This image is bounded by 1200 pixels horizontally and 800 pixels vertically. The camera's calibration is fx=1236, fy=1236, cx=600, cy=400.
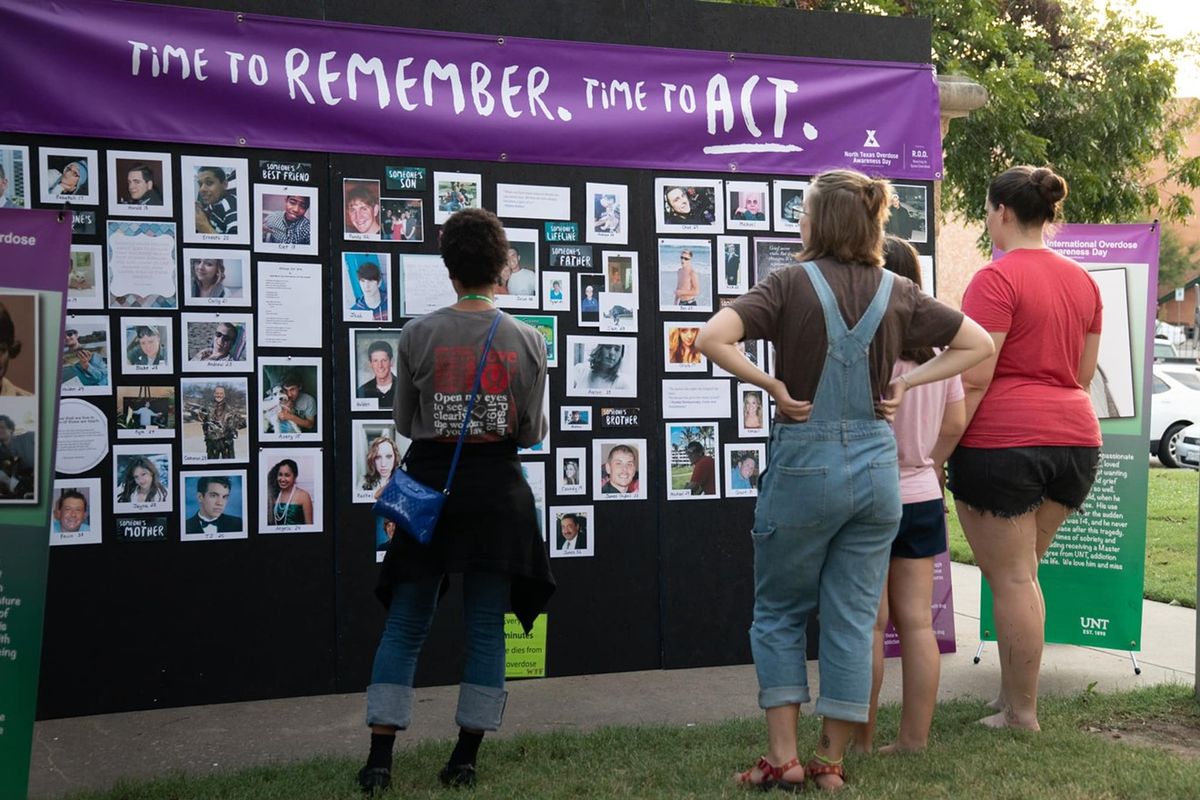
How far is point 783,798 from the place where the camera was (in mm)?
3461

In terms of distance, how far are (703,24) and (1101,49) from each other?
1388cm

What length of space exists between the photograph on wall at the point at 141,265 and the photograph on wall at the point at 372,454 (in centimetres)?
88

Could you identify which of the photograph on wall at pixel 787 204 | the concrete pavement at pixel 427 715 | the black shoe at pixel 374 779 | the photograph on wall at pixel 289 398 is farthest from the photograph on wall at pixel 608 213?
the black shoe at pixel 374 779

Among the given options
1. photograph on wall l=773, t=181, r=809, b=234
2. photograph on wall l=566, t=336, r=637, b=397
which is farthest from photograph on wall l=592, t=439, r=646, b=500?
photograph on wall l=773, t=181, r=809, b=234

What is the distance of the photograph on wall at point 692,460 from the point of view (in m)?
5.50

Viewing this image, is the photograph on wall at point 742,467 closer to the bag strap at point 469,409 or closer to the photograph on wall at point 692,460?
the photograph on wall at point 692,460

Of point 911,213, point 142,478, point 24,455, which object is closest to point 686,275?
point 911,213

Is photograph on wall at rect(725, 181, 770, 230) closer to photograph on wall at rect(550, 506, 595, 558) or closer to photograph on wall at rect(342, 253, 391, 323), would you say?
photograph on wall at rect(550, 506, 595, 558)

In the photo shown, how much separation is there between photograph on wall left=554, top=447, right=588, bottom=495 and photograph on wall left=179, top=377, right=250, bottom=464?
4.25 ft

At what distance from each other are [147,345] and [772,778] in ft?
9.48

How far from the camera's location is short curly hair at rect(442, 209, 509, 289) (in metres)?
3.81

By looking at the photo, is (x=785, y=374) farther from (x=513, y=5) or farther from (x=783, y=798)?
(x=513, y=5)

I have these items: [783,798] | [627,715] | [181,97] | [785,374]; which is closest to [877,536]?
[785,374]

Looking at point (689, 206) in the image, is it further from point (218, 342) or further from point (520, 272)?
point (218, 342)
